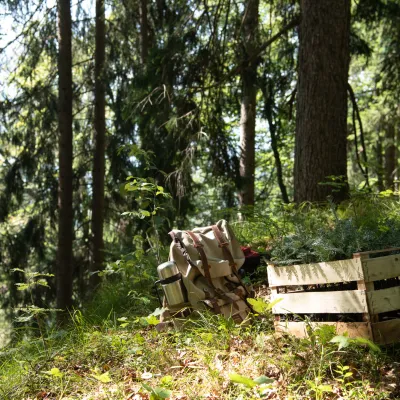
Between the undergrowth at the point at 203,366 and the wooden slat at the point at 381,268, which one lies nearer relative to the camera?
the undergrowth at the point at 203,366

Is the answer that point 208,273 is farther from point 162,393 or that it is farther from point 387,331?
point 387,331

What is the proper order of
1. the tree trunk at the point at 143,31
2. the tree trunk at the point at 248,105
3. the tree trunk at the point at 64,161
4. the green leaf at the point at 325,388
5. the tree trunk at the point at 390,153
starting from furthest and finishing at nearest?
1. the tree trunk at the point at 390,153
2. the tree trunk at the point at 143,31
3. the tree trunk at the point at 64,161
4. the tree trunk at the point at 248,105
5. the green leaf at the point at 325,388

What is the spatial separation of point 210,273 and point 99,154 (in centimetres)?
654

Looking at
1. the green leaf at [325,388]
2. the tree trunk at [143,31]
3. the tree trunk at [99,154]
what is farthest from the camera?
the tree trunk at [143,31]

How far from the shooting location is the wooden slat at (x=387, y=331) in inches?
108

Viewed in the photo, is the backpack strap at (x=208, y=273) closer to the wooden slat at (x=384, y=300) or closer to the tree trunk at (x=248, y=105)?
the wooden slat at (x=384, y=300)

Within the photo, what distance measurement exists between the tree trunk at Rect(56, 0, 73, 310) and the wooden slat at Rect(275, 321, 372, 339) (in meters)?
6.04

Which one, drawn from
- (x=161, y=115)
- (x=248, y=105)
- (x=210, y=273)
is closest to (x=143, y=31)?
(x=248, y=105)

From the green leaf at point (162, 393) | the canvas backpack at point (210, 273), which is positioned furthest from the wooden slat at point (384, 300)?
the green leaf at point (162, 393)

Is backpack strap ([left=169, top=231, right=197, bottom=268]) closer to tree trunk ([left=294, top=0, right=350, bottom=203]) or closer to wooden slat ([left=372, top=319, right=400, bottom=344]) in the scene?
wooden slat ([left=372, top=319, right=400, bottom=344])

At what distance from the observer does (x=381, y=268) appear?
2.82m

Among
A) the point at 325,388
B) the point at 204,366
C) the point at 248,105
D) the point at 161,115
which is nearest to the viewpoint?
the point at 325,388

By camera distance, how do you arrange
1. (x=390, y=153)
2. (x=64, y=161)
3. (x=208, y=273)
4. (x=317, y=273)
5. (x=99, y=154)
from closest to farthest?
(x=317, y=273)
(x=208, y=273)
(x=64, y=161)
(x=99, y=154)
(x=390, y=153)

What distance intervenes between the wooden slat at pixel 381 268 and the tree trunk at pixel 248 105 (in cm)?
407
